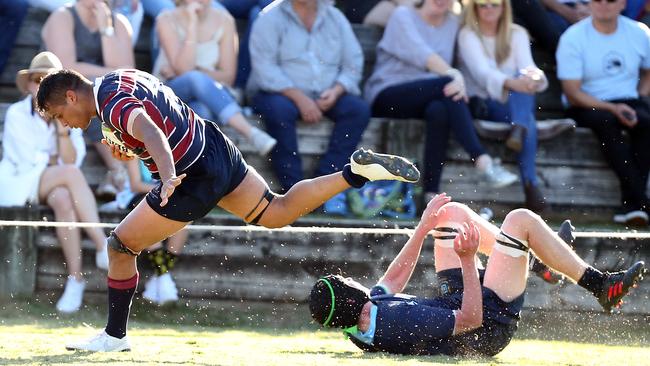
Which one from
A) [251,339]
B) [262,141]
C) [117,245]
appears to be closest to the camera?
[117,245]

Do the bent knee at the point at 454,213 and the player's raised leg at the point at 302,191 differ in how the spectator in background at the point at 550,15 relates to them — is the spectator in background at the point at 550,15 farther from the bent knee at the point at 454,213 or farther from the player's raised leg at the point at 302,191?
the bent knee at the point at 454,213

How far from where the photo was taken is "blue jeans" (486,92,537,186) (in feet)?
30.7

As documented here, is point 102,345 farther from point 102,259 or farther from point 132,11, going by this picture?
point 132,11

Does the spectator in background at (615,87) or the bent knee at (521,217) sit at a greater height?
the bent knee at (521,217)

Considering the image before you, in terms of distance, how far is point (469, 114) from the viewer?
9203 millimetres

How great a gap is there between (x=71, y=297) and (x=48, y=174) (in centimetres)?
83

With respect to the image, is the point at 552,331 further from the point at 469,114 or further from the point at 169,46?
the point at 169,46

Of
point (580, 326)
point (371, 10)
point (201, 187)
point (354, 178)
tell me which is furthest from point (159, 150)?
point (371, 10)

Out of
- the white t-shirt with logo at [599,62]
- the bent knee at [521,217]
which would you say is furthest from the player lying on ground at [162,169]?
the white t-shirt with logo at [599,62]

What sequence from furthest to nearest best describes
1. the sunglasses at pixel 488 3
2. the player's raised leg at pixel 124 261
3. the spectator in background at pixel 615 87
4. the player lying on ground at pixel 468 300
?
the sunglasses at pixel 488 3 → the spectator in background at pixel 615 87 → the player's raised leg at pixel 124 261 → the player lying on ground at pixel 468 300

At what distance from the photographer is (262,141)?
9.06m

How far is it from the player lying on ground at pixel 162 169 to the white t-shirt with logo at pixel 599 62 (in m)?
3.41

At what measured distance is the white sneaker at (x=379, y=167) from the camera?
260 inches

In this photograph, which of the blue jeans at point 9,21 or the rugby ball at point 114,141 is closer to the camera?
the rugby ball at point 114,141
